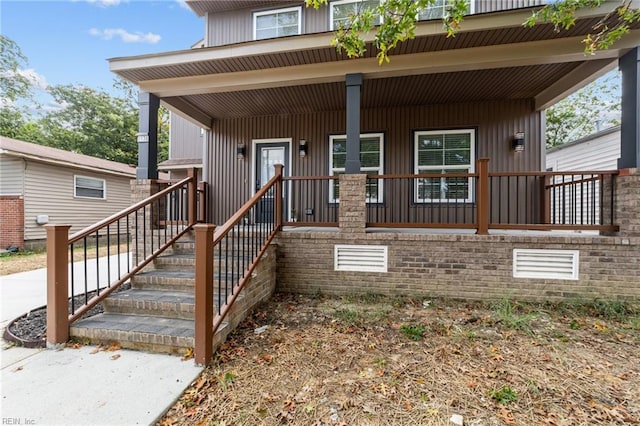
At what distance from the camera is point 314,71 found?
4.81m

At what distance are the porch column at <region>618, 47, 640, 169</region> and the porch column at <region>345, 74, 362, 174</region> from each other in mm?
3592

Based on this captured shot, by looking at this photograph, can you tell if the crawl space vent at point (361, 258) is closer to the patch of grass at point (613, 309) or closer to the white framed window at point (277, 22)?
the patch of grass at point (613, 309)

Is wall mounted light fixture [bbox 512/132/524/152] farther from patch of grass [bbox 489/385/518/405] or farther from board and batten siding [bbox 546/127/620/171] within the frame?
patch of grass [bbox 489/385/518/405]

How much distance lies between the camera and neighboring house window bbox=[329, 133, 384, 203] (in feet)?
21.4

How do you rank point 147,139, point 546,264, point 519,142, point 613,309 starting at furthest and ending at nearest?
point 519,142
point 147,139
point 546,264
point 613,309

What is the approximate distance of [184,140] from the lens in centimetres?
1130

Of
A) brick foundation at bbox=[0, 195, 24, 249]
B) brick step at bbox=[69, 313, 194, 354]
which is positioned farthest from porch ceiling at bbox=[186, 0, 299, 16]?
brick foundation at bbox=[0, 195, 24, 249]

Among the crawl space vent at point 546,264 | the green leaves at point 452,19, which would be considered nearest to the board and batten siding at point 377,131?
the green leaves at point 452,19

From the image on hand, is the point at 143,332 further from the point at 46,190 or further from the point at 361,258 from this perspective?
the point at 46,190

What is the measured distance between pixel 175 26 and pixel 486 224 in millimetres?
22090

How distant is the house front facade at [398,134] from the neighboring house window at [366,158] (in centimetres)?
3

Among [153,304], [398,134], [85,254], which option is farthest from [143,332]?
[398,134]

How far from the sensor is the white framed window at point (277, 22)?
6.70m

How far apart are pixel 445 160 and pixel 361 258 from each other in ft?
10.5
